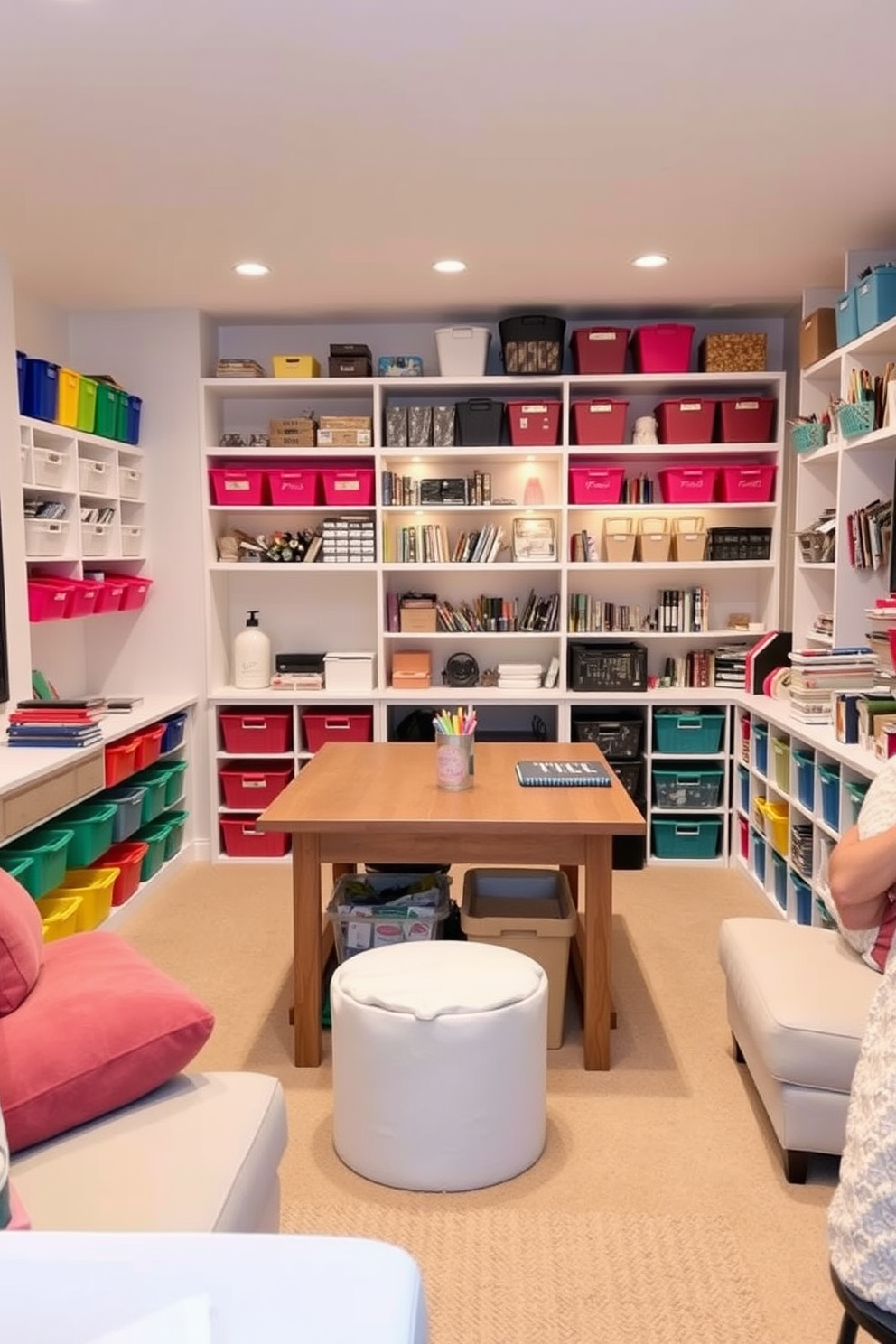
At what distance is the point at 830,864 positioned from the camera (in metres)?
1.86

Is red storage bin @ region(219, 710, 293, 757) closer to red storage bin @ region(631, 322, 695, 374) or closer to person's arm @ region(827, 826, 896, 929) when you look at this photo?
red storage bin @ region(631, 322, 695, 374)

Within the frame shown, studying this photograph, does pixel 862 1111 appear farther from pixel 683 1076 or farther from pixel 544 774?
pixel 544 774

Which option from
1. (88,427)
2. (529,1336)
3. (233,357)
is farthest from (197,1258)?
(233,357)

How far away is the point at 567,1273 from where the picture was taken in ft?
6.77

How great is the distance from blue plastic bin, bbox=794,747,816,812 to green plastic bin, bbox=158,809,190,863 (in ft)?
9.04

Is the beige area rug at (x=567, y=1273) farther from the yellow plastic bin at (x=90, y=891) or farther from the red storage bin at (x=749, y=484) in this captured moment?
the red storage bin at (x=749, y=484)

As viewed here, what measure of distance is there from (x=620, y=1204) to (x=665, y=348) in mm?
3728

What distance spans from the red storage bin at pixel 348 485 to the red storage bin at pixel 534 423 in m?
0.72

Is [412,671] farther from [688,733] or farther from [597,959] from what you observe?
[597,959]

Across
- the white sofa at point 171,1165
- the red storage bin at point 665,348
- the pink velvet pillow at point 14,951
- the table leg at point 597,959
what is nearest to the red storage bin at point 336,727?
the red storage bin at point 665,348

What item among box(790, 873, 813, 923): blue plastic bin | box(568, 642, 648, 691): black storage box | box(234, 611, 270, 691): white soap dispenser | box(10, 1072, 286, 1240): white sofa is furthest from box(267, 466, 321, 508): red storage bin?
box(10, 1072, 286, 1240): white sofa

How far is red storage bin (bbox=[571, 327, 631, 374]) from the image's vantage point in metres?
4.80

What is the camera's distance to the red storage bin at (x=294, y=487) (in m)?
4.96

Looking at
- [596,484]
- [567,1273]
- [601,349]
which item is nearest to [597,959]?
[567,1273]
